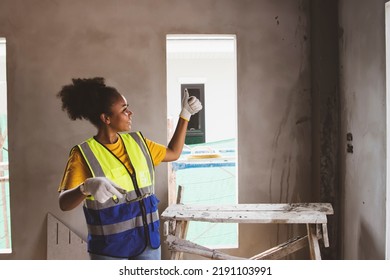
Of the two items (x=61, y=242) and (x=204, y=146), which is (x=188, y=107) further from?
(x=61, y=242)

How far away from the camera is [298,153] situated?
198 cm

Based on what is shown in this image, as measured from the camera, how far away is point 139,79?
1.91 metres

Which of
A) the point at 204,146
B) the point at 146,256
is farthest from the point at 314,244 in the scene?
the point at 204,146

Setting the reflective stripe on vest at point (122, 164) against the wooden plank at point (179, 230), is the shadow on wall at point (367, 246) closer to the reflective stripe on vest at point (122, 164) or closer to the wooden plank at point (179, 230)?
the wooden plank at point (179, 230)

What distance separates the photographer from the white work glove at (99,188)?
118cm

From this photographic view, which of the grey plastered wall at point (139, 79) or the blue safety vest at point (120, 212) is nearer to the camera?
the blue safety vest at point (120, 212)

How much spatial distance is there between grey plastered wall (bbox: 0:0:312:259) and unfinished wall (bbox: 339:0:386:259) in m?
0.23

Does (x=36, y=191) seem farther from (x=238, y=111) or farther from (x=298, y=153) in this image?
(x=298, y=153)

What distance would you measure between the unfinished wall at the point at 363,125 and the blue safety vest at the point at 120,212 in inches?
38.9

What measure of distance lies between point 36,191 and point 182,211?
0.94 meters

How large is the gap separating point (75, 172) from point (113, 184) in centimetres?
Answer: 15

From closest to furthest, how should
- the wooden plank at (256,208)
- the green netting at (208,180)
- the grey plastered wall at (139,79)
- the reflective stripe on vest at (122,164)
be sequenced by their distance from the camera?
the reflective stripe on vest at (122,164)
the wooden plank at (256,208)
the grey plastered wall at (139,79)
the green netting at (208,180)

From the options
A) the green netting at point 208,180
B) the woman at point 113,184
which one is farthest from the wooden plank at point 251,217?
the green netting at point 208,180
